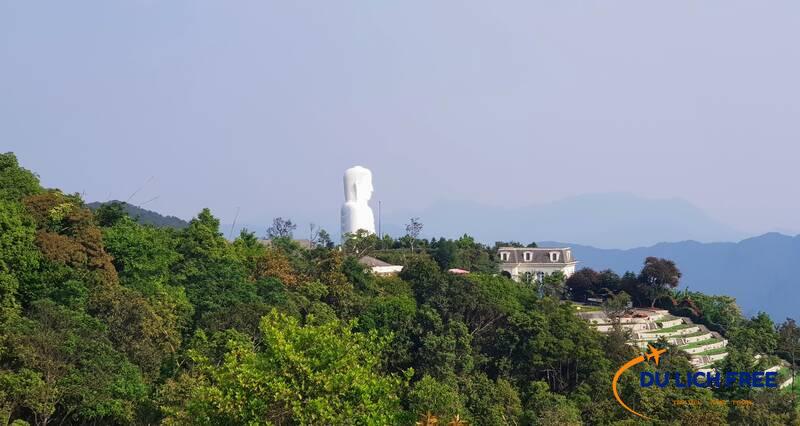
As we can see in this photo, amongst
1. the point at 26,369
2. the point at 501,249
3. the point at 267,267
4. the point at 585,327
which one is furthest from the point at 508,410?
the point at 501,249

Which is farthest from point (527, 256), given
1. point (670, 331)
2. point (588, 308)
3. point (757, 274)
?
point (757, 274)

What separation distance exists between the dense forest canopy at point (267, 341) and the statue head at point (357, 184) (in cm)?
1777

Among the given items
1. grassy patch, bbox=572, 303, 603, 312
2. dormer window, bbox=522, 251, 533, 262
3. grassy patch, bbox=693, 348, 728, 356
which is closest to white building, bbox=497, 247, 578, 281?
dormer window, bbox=522, 251, 533, 262

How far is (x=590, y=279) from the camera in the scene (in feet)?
126

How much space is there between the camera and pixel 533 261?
1700 inches

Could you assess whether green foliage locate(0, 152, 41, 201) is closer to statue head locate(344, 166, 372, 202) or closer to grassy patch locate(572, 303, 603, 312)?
grassy patch locate(572, 303, 603, 312)

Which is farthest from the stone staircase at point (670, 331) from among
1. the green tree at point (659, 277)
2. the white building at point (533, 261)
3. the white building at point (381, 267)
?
the white building at point (533, 261)

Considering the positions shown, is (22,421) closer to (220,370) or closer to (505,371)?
(220,370)

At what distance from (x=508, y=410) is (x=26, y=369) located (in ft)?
35.0

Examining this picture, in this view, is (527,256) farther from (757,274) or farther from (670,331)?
(757,274)

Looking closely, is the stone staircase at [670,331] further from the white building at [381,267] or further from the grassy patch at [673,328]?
the white building at [381,267]

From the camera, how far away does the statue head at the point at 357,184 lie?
160ft

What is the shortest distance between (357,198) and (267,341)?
35626 mm

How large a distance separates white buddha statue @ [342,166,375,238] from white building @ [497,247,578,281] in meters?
8.41
